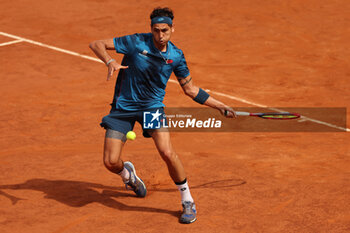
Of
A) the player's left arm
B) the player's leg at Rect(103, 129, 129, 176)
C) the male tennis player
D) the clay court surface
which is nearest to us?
the male tennis player

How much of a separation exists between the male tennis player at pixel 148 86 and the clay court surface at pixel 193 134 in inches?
30.1

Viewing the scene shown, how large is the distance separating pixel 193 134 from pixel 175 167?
3374mm

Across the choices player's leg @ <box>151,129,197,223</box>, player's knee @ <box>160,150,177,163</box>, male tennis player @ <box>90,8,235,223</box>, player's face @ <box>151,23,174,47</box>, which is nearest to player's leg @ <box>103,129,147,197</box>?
male tennis player @ <box>90,8,235,223</box>

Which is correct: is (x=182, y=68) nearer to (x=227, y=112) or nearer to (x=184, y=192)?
(x=227, y=112)

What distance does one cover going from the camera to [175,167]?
8156mm

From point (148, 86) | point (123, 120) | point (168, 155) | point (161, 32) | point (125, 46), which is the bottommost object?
point (168, 155)

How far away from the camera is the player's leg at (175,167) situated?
805cm

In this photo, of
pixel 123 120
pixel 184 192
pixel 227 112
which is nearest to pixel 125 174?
pixel 123 120

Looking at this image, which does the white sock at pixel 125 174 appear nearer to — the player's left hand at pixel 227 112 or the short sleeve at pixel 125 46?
the player's left hand at pixel 227 112

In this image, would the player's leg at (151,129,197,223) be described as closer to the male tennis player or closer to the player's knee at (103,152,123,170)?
the male tennis player

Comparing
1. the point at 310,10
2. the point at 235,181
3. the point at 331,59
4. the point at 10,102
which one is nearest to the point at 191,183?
the point at 235,181

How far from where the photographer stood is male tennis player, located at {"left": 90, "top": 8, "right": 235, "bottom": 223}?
26.4 feet

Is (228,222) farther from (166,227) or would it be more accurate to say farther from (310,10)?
(310,10)

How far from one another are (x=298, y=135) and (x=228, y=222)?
11.9ft
